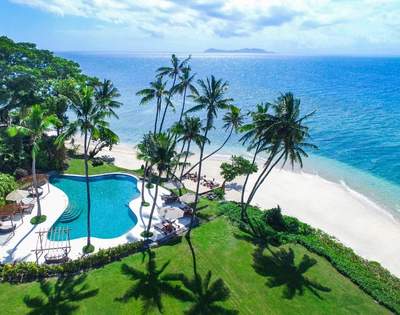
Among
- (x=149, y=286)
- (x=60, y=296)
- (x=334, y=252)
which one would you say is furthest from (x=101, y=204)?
(x=334, y=252)

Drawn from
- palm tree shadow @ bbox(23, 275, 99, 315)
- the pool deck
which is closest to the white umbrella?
the pool deck

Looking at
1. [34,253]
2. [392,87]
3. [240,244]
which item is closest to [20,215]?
[34,253]

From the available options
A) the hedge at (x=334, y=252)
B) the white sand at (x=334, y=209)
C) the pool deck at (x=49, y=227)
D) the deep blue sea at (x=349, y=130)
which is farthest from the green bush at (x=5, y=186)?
the deep blue sea at (x=349, y=130)

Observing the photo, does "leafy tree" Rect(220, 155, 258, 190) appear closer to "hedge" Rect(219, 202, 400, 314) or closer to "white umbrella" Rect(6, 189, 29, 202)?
"hedge" Rect(219, 202, 400, 314)

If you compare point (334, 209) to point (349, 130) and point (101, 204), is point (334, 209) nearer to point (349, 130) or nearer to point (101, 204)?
point (101, 204)

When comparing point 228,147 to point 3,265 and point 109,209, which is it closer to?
point 109,209
